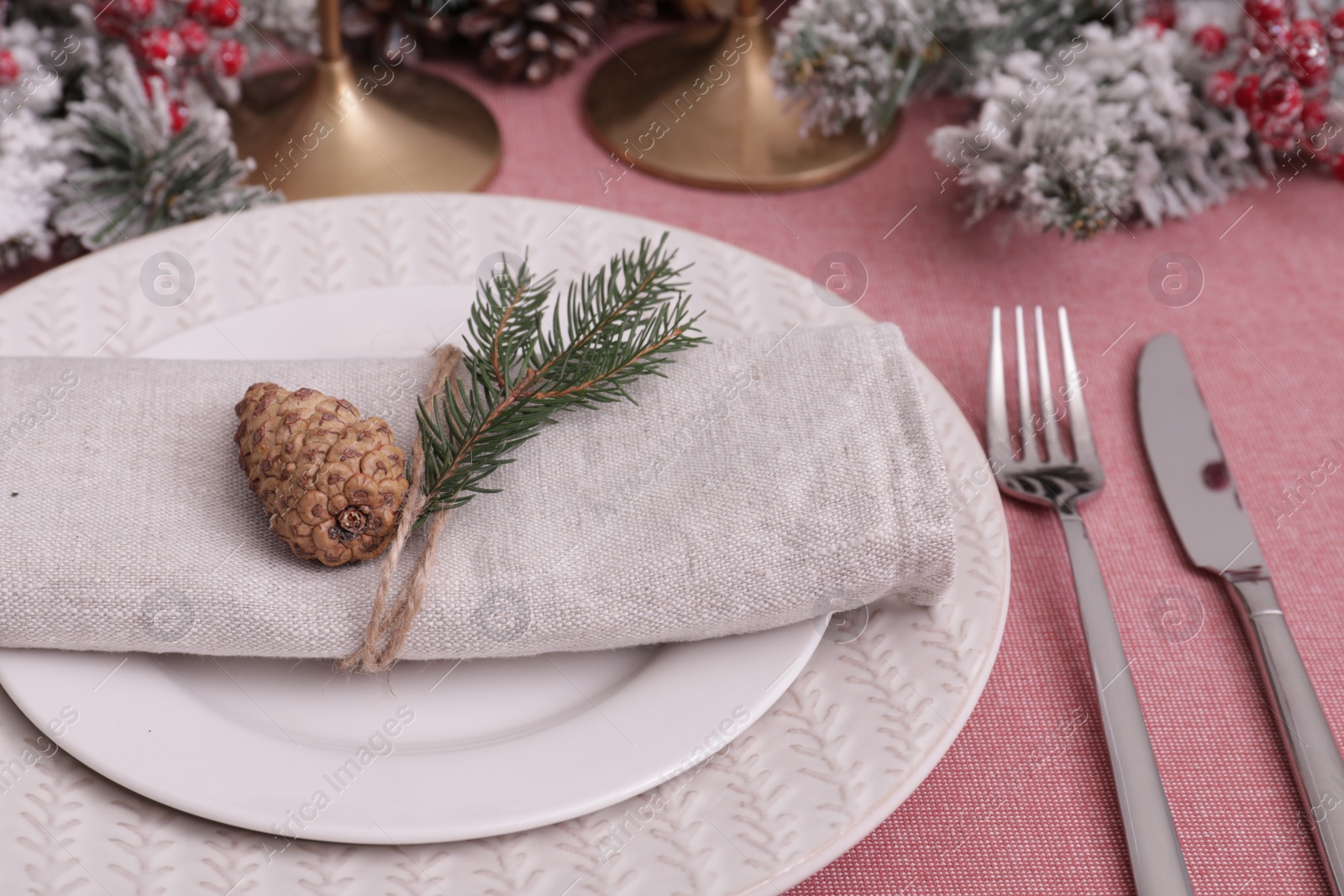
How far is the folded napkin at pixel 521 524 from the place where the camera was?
58cm

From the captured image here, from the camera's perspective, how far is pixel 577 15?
1.28m

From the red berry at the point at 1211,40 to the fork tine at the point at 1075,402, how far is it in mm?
399

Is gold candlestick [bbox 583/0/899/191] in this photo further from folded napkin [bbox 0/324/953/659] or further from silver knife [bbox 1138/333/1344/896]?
folded napkin [bbox 0/324/953/659]

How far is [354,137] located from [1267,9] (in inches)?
37.6

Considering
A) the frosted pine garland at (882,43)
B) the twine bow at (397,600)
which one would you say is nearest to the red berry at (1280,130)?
the frosted pine garland at (882,43)

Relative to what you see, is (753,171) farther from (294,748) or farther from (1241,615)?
(294,748)

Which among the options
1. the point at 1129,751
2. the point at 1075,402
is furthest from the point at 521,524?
the point at 1075,402

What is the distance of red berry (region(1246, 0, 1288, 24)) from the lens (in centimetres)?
104

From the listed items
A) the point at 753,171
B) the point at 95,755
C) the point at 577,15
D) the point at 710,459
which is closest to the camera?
the point at 95,755

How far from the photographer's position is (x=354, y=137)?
1.13 m

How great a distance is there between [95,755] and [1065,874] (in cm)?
55

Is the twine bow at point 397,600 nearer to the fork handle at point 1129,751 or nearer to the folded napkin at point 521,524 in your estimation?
the folded napkin at point 521,524

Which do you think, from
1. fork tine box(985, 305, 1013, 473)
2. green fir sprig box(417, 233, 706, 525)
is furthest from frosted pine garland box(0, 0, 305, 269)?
fork tine box(985, 305, 1013, 473)

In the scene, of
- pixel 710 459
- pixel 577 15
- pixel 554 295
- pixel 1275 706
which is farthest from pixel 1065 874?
pixel 577 15
